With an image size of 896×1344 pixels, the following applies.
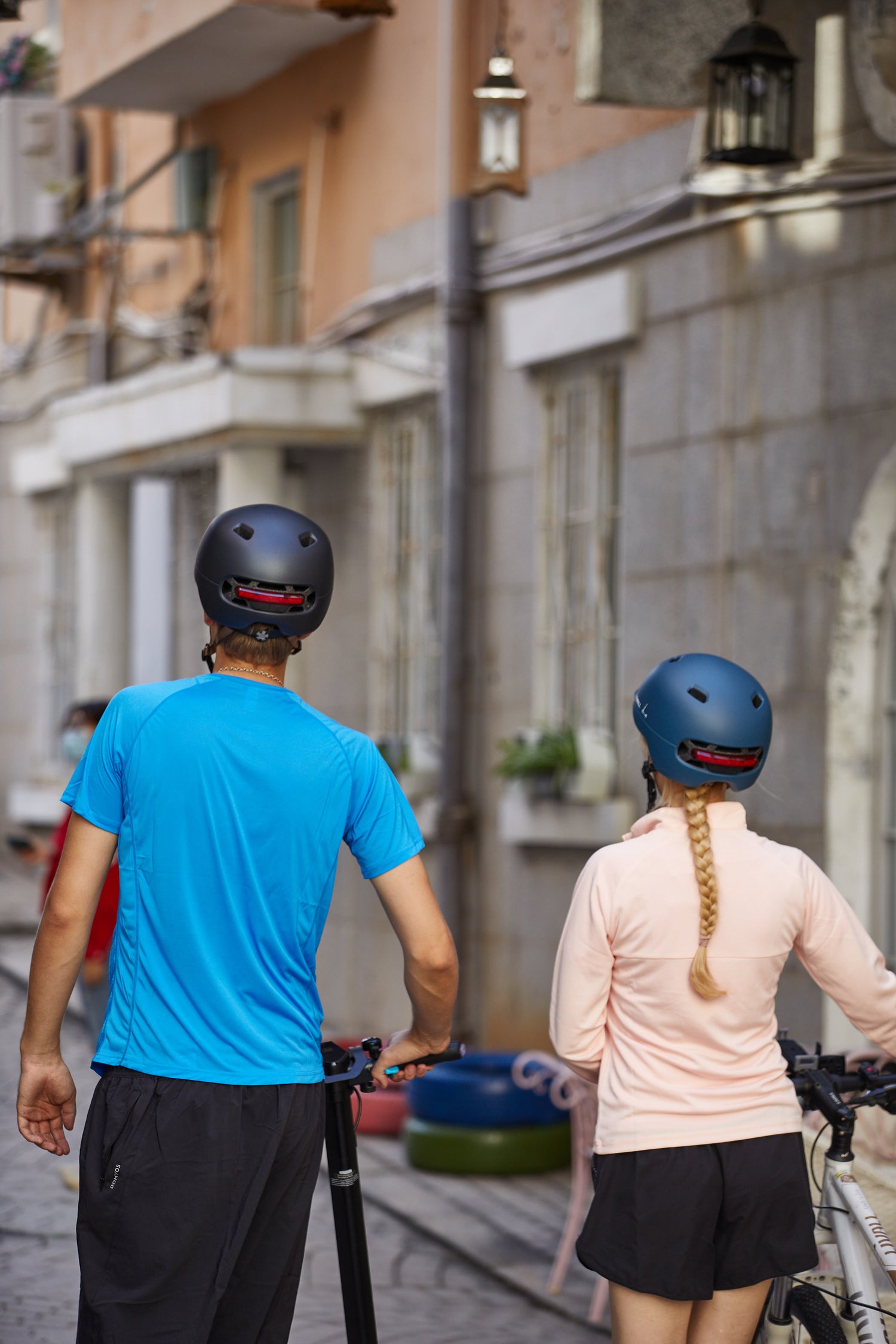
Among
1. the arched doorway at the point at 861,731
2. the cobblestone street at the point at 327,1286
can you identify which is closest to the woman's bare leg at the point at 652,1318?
the cobblestone street at the point at 327,1286

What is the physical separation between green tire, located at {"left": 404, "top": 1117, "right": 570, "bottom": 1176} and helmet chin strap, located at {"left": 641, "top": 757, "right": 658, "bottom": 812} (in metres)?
4.61

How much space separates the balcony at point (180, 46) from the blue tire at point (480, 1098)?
562cm

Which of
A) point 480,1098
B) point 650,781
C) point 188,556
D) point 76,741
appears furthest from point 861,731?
point 188,556

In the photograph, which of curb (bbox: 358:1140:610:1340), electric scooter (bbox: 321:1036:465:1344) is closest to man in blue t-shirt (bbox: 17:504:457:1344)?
electric scooter (bbox: 321:1036:465:1344)

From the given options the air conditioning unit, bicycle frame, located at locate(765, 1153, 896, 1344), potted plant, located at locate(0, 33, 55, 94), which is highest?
potted plant, located at locate(0, 33, 55, 94)

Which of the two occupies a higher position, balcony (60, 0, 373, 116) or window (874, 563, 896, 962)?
balcony (60, 0, 373, 116)

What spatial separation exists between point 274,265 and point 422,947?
377 inches

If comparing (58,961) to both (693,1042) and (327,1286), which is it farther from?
(327,1286)

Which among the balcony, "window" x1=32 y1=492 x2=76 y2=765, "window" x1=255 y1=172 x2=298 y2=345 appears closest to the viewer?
the balcony

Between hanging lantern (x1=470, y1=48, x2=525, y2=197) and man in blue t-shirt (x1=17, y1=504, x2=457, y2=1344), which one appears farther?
hanging lantern (x1=470, y1=48, x2=525, y2=197)

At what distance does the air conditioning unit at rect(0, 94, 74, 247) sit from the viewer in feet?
48.6

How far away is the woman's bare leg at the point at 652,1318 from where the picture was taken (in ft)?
12.0

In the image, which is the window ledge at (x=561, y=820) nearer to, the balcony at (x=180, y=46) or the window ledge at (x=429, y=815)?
the window ledge at (x=429, y=815)

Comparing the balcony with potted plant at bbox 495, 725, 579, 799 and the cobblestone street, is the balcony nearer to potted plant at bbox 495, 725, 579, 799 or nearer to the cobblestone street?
potted plant at bbox 495, 725, 579, 799
